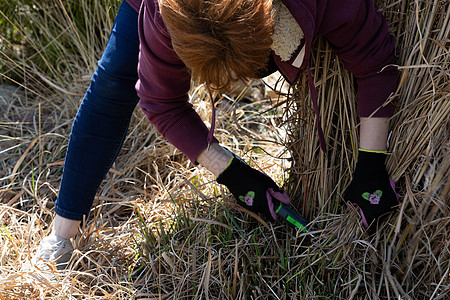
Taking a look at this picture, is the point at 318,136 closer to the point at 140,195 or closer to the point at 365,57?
the point at 365,57

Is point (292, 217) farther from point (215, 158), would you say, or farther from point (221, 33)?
point (221, 33)

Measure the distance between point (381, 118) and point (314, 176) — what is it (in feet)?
0.95

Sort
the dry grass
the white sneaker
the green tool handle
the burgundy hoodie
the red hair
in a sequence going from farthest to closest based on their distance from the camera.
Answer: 1. the white sneaker
2. the green tool handle
3. the dry grass
4. the burgundy hoodie
5. the red hair

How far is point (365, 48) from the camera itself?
1.18m

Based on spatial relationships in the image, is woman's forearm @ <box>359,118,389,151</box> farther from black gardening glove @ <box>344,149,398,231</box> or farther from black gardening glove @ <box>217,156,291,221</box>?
black gardening glove @ <box>217,156,291,221</box>

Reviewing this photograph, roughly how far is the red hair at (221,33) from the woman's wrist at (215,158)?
413 millimetres

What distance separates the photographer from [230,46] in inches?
39.0

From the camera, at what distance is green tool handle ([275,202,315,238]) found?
143 cm

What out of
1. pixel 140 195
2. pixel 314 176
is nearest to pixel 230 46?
pixel 314 176

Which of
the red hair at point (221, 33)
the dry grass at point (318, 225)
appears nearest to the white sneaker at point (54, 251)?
the dry grass at point (318, 225)

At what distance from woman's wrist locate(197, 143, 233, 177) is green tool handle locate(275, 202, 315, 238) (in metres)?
0.20

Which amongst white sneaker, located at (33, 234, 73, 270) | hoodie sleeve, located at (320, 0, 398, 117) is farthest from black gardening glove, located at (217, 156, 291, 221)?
white sneaker, located at (33, 234, 73, 270)

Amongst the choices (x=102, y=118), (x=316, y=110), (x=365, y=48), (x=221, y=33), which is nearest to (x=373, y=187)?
(x=316, y=110)

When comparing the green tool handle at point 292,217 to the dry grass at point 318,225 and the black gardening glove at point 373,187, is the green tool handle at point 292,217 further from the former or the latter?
the black gardening glove at point 373,187
